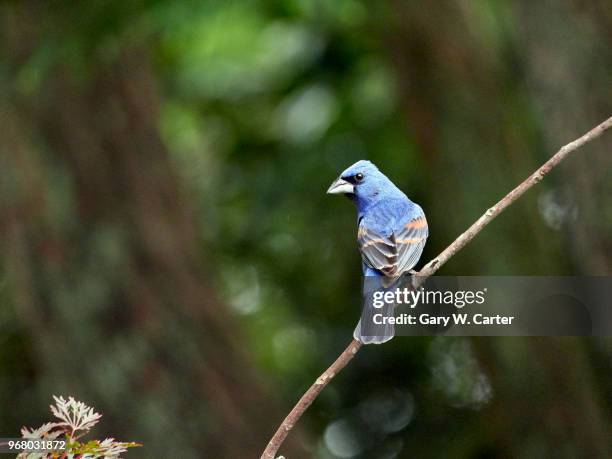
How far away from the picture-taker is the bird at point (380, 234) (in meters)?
1.63

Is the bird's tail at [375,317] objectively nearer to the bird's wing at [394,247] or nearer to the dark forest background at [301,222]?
the bird's wing at [394,247]

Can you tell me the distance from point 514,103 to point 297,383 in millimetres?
2115

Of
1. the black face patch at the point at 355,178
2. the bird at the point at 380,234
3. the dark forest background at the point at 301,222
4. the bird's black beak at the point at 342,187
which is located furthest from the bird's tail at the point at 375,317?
the dark forest background at the point at 301,222

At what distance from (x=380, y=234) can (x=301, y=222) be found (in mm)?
3837

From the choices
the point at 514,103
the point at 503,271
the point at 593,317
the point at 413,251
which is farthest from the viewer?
the point at 514,103

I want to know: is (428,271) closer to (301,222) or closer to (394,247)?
(394,247)

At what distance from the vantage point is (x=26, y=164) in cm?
519

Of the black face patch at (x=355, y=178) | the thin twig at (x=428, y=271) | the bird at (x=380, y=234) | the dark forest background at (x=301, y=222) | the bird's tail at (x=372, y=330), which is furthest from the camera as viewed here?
the dark forest background at (x=301, y=222)

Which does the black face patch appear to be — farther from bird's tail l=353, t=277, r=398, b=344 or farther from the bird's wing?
bird's tail l=353, t=277, r=398, b=344

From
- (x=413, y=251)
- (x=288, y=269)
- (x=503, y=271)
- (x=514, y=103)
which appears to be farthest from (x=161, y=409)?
(x=413, y=251)

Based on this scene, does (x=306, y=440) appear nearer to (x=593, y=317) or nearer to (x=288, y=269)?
(x=288, y=269)

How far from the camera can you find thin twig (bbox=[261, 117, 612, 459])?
3.97ft

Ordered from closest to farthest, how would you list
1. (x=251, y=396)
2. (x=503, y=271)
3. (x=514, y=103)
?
(x=503, y=271) → (x=251, y=396) → (x=514, y=103)

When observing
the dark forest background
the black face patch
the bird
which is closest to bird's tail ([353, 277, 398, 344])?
the bird
